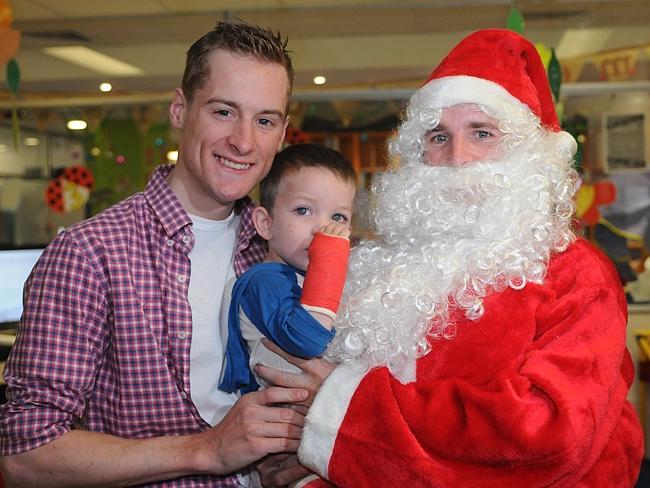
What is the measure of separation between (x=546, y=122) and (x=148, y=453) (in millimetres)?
1267

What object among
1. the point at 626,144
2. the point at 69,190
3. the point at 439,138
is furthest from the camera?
the point at 69,190

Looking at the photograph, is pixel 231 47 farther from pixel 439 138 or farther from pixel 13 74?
pixel 13 74

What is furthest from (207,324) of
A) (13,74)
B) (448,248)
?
(13,74)

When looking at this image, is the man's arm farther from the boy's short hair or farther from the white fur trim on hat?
the white fur trim on hat

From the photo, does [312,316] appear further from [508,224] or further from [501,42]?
[501,42]

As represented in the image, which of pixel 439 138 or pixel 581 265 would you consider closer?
pixel 581 265

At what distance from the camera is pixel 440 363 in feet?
4.87

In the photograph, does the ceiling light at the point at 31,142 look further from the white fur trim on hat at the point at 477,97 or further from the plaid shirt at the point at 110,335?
the white fur trim on hat at the point at 477,97

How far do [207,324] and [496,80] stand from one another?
921mm

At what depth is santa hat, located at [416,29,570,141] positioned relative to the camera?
1.77m

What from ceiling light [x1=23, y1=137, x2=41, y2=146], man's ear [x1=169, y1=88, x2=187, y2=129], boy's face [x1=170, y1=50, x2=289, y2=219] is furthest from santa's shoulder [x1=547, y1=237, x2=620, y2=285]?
ceiling light [x1=23, y1=137, x2=41, y2=146]

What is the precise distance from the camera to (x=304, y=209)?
5.66 ft

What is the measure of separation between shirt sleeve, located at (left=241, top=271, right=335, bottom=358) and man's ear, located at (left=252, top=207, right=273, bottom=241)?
6.1 inches

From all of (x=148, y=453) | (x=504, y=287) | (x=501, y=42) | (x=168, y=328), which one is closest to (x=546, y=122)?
(x=501, y=42)
